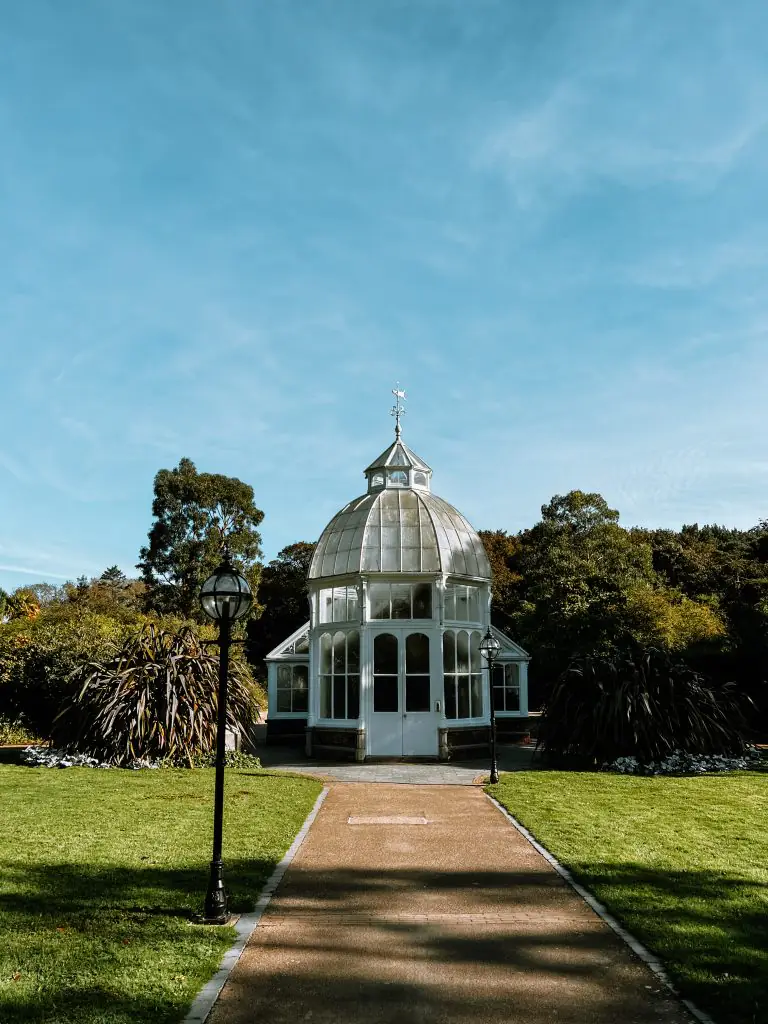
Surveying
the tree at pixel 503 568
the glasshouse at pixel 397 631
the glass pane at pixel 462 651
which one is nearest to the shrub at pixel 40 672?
the glasshouse at pixel 397 631

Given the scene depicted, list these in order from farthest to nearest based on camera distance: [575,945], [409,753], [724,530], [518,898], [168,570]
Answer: [724,530] → [168,570] → [409,753] → [518,898] → [575,945]

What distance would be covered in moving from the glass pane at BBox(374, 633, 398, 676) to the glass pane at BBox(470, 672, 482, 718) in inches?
84.5

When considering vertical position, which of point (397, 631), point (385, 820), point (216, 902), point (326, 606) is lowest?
point (385, 820)

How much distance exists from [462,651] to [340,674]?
2955 mm

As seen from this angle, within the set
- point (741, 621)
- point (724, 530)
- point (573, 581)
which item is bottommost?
point (741, 621)

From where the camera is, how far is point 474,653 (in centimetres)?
1848

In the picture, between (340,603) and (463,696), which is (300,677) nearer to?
(340,603)

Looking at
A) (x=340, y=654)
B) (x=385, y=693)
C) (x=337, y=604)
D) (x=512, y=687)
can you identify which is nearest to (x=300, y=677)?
(x=337, y=604)

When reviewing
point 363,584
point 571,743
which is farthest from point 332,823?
point 363,584

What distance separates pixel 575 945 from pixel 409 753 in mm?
12194

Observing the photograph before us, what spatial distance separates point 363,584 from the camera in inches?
698

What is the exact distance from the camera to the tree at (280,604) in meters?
45.9

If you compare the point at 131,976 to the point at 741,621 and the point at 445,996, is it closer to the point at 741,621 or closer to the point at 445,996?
the point at 445,996

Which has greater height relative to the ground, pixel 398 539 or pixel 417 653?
pixel 398 539
